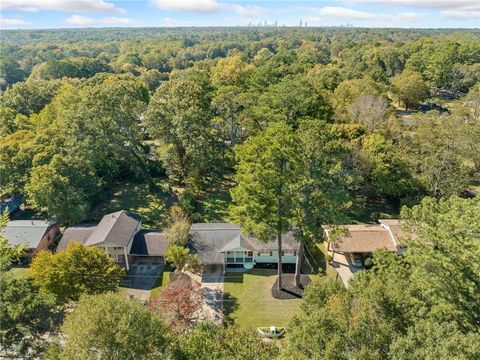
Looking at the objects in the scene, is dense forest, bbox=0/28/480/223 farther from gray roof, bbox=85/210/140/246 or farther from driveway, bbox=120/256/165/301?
driveway, bbox=120/256/165/301

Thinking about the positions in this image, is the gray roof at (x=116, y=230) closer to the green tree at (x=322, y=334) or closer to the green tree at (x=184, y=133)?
the green tree at (x=184, y=133)

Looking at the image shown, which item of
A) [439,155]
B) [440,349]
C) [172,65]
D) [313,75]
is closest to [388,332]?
[440,349]

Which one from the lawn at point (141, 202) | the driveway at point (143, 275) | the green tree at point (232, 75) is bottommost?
the driveway at point (143, 275)

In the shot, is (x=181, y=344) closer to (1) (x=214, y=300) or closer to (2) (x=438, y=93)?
(1) (x=214, y=300)

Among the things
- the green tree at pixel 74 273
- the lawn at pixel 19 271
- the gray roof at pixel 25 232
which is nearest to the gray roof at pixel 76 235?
the gray roof at pixel 25 232

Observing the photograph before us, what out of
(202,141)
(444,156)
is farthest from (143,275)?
(444,156)

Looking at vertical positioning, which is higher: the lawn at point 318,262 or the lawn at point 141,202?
the lawn at point 141,202
